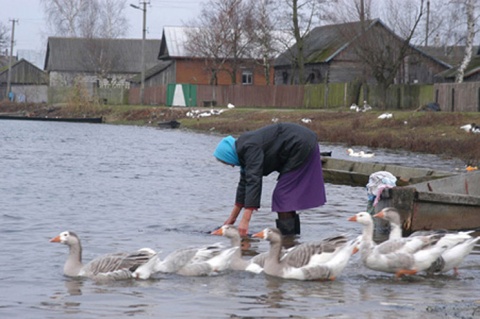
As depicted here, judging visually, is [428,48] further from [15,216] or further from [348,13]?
[15,216]

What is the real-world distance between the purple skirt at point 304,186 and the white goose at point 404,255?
168 centimetres

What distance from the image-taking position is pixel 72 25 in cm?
11262

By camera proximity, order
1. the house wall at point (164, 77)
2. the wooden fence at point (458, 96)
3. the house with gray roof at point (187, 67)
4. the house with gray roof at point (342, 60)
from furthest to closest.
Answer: the house wall at point (164, 77), the house with gray roof at point (187, 67), the house with gray roof at point (342, 60), the wooden fence at point (458, 96)

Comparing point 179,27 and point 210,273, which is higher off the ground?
point 179,27

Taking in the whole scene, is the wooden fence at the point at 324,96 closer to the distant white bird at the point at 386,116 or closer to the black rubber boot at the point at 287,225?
the distant white bird at the point at 386,116

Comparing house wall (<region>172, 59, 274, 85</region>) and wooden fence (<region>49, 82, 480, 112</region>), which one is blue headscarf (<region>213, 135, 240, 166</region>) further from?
house wall (<region>172, 59, 274, 85</region>)

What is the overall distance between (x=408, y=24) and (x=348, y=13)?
218 inches

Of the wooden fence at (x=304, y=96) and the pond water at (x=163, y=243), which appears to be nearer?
the pond water at (x=163, y=243)

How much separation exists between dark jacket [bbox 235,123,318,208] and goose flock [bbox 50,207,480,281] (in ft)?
3.35

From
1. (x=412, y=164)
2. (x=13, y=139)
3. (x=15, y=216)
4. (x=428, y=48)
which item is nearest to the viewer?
(x=15, y=216)

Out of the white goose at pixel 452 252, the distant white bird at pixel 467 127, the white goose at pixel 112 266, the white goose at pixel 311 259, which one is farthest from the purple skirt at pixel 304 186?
the distant white bird at pixel 467 127

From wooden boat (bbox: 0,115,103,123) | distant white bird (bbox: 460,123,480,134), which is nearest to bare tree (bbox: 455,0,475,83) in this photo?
distant white bird (bbox: 460,123,480,134)

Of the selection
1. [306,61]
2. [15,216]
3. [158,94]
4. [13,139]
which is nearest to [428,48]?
[306,61]

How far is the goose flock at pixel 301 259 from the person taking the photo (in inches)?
431
